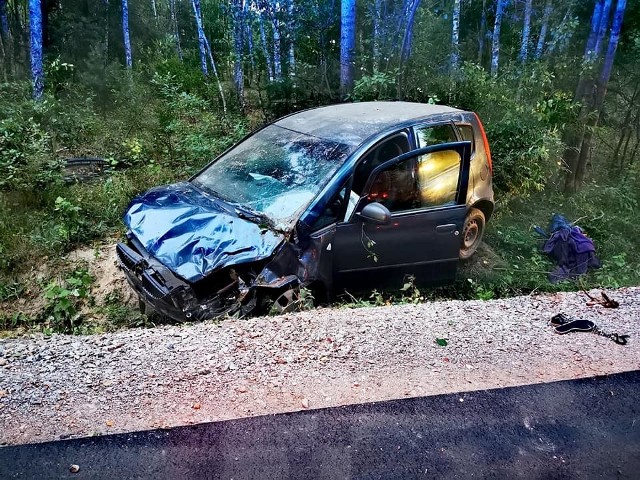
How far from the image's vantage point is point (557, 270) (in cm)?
614

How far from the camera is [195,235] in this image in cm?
388

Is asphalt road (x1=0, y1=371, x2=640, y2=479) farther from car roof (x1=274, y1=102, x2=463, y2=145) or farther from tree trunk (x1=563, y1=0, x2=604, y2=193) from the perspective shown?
tree trunk (x1=563, y1=0, x2=604, y2=193)

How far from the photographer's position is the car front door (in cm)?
427

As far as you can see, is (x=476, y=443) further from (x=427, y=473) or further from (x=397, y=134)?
(x=397, y=134)

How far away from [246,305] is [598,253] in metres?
5.88

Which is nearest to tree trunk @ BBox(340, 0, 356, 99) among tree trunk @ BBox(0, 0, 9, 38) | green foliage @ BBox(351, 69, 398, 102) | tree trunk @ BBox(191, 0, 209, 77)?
green foliage @ BBox(351, 69, 398, 102)

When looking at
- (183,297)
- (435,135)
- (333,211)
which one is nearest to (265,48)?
(435,135)

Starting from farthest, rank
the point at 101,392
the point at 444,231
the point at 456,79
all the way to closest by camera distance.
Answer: the point at 456,79 → the point at 444,231 → the point at 101,392

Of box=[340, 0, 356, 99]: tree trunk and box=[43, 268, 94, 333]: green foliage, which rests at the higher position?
box=[340, 0, 356, 99]: tree trunk

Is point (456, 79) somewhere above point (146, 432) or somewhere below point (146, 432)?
above

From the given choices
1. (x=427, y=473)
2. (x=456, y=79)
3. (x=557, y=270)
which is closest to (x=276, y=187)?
(x=427, y=473)

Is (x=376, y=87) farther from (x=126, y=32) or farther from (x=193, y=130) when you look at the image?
(x=126, y=32)

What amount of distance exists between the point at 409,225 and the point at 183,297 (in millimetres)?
2204

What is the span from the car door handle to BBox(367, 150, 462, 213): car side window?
8.6 inches
